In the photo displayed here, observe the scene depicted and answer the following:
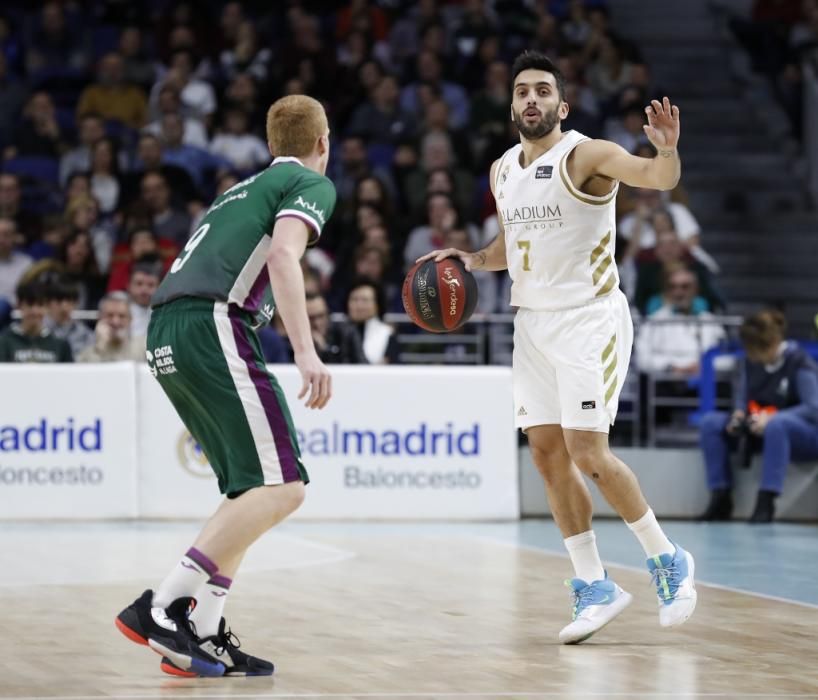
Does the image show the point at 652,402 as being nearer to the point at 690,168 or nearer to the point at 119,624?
the point at 690,168

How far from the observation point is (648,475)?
1252 centimetres

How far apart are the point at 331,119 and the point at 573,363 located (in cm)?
1080

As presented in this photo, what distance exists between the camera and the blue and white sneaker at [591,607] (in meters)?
6.42

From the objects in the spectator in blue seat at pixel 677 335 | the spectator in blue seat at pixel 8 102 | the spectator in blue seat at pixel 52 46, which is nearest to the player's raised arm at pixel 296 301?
the spectator in blue seat at pixel 677 335

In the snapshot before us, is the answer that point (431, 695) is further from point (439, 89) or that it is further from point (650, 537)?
point (439, 89)

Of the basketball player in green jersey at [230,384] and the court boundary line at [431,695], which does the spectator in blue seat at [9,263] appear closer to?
the basketball player in green jersey at [230,384]

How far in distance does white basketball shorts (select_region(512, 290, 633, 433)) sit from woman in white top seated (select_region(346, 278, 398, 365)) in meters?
5.91

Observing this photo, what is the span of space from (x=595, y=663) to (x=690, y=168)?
512 inches

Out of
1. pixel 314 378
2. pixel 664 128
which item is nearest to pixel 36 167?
pixel 664 128

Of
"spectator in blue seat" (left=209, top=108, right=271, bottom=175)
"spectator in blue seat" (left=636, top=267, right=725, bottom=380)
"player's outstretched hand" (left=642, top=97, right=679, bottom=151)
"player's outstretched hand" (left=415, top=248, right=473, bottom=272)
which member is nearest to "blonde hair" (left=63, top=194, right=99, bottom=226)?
"spectator in blue seat" (left=209, top=108, right=271, bottom=175)

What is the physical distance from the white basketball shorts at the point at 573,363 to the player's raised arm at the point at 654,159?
58 cm

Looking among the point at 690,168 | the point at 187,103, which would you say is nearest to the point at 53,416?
the point at 187,103

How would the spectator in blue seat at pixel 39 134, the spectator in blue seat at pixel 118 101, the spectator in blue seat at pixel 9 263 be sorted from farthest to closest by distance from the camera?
the spectator in blue seat at pixel 118 101 < the spectator in blue seat at pixel 39 134 < the spectator in blue seat at pixel 9 263

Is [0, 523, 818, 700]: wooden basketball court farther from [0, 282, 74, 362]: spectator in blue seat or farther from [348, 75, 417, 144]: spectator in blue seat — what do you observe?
[348, 75, 417, 144]: spectator in blue seat
